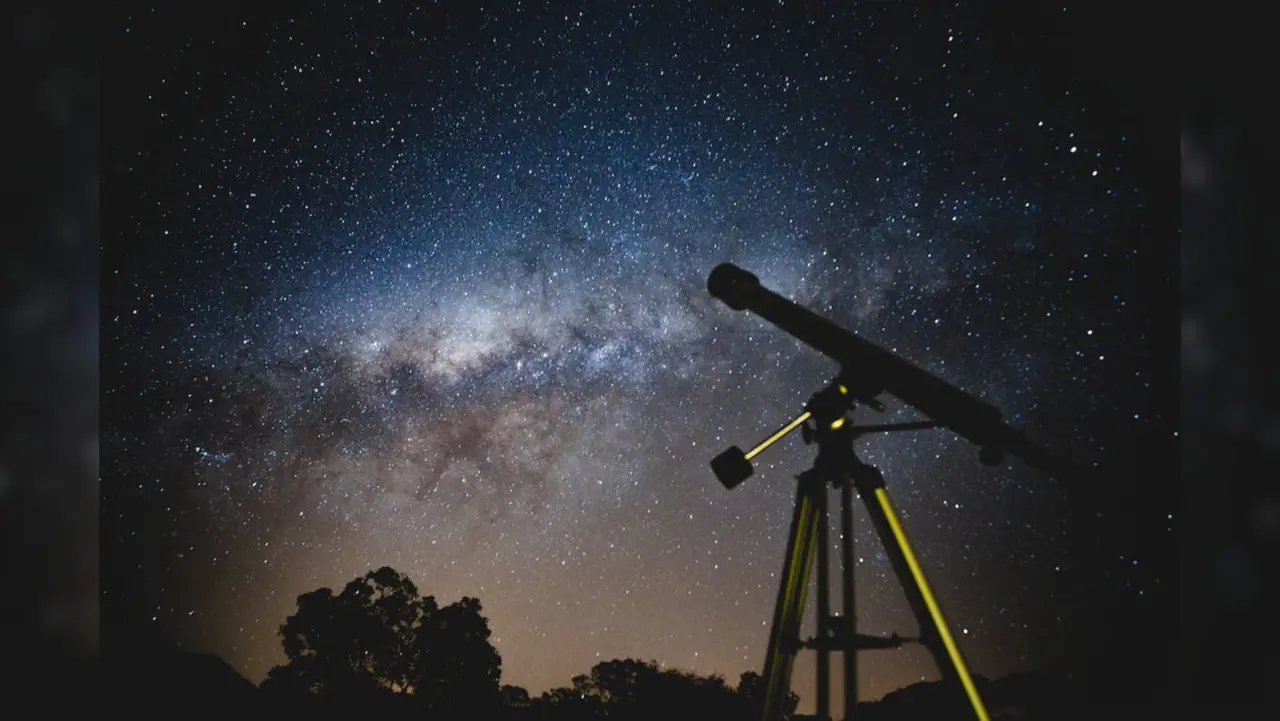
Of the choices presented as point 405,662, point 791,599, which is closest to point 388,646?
point 405,662

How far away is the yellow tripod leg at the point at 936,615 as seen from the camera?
2.46 metres

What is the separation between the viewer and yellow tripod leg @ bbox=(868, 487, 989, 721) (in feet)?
8.06

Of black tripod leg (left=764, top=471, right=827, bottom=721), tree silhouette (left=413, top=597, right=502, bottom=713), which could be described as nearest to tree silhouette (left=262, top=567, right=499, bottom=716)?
tree silhouette (left=413, top=597, right=502, bottom=713)

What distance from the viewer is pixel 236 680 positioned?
12008 mm

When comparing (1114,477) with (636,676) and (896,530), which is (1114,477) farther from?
(636,676)

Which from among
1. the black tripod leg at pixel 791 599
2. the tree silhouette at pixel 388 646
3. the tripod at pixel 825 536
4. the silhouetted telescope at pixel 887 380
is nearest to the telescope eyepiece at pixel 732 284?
the silhouetted telescope at pixel 887 380

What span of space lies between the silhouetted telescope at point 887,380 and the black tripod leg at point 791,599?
496 mm

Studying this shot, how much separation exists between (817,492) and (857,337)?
0.71m

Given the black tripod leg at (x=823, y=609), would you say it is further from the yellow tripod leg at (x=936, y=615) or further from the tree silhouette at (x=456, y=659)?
the tree silhouette at (x=456, y=659)

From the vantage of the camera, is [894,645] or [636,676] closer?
[894,645]

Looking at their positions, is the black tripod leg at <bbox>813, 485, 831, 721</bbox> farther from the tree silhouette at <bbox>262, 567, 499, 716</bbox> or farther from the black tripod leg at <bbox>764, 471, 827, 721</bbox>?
the tree silhouette at <bbox>262, 567, 499, 716</bbox>

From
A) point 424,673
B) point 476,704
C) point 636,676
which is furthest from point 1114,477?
point 636,676

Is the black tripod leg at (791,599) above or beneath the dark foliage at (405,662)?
beneath

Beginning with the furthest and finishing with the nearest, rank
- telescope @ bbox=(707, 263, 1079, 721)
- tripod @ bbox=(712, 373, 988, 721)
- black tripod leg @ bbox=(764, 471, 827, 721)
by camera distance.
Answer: black tripod leg @ bbox=(764, 471, 827, 721) < tripod @ bbox=(712, 373, 988, 721) < telescope @ bbox=(707, 263, 1079, 721)
